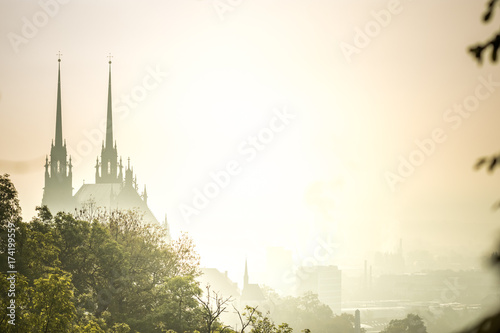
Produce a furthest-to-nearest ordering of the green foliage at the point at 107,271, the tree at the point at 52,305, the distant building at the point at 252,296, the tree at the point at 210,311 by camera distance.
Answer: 1. the distant building at the point at 252,296
2. the green foliage at the point at 107,271
3. the tree at the point at 210,311
4. the tree at the point at 52,305

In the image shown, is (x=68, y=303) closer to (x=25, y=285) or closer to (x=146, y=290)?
(x=25, y=285)

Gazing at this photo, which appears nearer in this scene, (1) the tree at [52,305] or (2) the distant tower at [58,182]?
(1) the tree at [52,305]

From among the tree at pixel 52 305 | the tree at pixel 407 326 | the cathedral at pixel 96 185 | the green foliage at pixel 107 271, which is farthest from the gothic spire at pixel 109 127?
the tree at pixel 52 305

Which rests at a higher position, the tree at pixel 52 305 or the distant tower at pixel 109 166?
the distant tower at pixel 109 166

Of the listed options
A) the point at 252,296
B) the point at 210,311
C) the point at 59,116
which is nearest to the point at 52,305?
the point at 210,311

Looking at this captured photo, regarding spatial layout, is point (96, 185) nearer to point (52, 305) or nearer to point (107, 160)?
point (107, 160)

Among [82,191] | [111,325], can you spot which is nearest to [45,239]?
[111,325]

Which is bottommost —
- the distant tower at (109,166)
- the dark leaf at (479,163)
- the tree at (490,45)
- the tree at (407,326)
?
the dark leaf at (479,163)

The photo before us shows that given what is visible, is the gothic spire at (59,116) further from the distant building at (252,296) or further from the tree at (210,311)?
the tree at (210,311)

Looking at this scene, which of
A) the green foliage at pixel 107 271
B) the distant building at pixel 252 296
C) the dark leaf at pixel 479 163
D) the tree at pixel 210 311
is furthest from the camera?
the distant building at pixel 252 296

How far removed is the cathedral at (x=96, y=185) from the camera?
11738 centimetres

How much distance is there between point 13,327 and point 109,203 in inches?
3615

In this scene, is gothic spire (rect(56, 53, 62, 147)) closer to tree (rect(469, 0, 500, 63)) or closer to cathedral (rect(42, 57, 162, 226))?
cathedral (rect(42, 57, 162, 226))

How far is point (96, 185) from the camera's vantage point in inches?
4894
